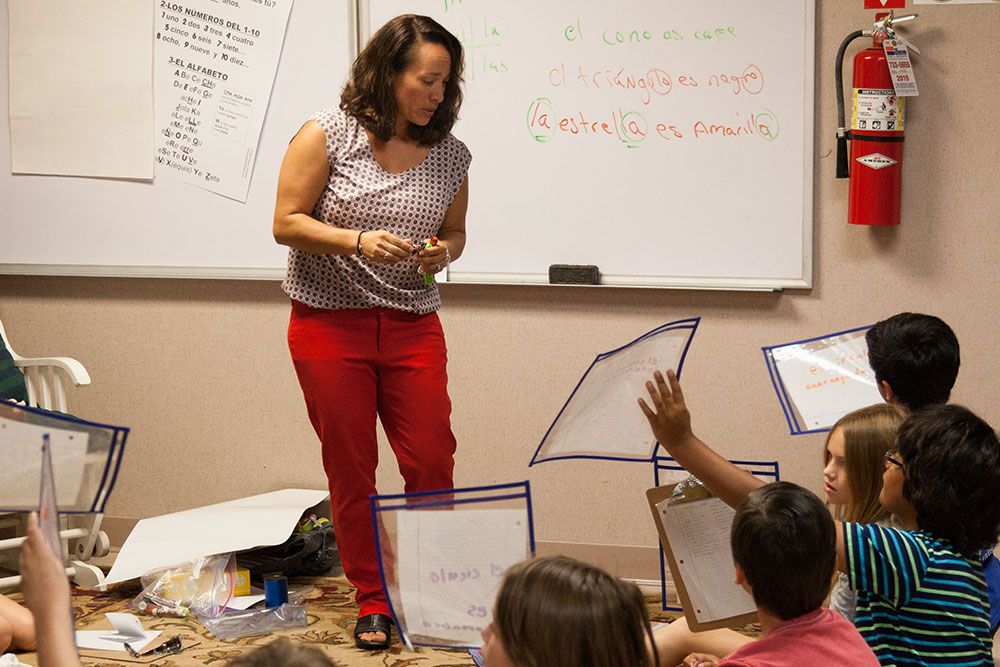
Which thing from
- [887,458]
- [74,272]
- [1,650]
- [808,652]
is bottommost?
[1,650]

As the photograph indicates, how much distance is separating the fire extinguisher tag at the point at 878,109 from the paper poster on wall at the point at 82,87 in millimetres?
2087

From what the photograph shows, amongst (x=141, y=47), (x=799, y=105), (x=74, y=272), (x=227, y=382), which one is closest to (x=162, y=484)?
(x=227, y=382)

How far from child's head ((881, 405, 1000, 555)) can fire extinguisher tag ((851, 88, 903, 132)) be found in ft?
4.63

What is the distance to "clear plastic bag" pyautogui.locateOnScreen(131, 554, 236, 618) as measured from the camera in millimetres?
2920

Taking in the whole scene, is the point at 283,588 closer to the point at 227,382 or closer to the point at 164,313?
the point at 227,382

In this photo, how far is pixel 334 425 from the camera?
2.59 metres

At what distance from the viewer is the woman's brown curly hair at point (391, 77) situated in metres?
2.44

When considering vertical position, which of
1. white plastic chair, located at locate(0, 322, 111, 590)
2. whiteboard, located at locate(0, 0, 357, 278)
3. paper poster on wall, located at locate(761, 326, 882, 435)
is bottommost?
white plastic chair, located at locate(0, 322, 111, 590)

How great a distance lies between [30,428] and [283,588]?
1.71m

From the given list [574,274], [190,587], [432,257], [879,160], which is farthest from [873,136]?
[190,587]

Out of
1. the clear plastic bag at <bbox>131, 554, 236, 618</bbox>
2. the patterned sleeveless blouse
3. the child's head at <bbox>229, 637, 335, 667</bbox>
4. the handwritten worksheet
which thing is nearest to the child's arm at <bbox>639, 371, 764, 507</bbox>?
the handwritten worksheet

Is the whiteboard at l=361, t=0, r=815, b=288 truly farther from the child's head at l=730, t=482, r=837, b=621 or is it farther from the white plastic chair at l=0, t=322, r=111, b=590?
the child's head at l=730, t=482, r=837, b=621

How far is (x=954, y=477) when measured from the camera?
1549 millimetres

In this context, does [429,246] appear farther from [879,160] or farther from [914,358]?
A: [879,160]
